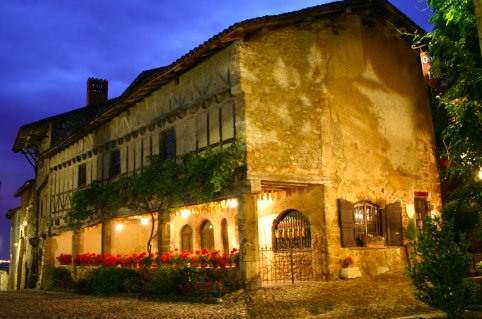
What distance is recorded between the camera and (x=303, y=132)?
1319 centimetres

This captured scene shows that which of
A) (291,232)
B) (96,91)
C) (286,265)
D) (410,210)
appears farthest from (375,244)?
(96,91)

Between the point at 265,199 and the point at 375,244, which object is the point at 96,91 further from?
the point at 375,244

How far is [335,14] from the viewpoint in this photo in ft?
47.0

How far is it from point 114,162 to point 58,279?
499 cm

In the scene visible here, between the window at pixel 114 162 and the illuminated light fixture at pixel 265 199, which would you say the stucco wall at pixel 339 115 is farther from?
the window at pixel 114 162

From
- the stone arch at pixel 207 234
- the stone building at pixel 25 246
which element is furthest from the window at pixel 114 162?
the stone building at pixel 25 246

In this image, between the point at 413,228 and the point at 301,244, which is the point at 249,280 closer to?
the point at 301,244

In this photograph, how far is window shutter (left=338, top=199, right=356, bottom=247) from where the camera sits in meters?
13.3

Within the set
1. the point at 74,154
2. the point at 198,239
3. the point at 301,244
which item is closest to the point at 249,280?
the point at 301,244

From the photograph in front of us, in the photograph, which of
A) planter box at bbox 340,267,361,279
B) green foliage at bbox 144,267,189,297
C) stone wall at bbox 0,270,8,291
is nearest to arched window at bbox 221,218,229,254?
green foliage at bbox 144,267,189,297

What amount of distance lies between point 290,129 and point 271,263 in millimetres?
4205

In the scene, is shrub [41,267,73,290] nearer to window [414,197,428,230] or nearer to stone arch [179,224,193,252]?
stone arch [179,224,193,252]

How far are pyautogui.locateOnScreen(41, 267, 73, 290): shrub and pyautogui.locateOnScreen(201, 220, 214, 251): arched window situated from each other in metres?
5.09

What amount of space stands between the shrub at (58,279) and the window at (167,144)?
668 cm
